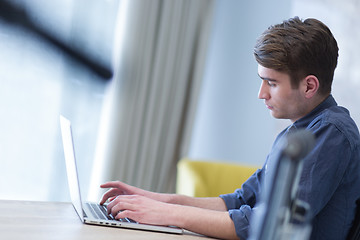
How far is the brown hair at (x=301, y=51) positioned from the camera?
55.7 inches

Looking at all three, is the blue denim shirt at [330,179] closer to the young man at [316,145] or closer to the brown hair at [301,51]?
Answer: the young man at [316,145]

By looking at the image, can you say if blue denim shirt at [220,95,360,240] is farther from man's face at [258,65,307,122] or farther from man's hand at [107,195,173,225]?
man's hand at [107,195,173,225]

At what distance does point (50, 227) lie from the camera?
4.30 feet

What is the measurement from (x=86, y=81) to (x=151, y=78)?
451 millimetres

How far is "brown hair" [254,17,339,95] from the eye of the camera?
1.41 m

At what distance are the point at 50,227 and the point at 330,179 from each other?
72cm

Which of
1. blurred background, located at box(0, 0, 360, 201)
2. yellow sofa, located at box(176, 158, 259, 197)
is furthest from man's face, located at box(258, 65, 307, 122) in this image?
yellow sofa, located at box(176, 158, 259, 197)

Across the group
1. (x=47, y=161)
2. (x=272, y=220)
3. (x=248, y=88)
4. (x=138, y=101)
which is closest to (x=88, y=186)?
(x=47, y=161)

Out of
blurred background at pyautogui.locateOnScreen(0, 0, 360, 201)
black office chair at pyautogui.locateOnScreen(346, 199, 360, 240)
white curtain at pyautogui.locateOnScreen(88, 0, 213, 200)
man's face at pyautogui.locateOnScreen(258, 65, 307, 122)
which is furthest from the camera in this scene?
white curtain at pyautogui.locateOnScreen(88, 0, 213, 200)

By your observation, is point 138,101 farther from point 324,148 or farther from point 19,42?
point 324,148

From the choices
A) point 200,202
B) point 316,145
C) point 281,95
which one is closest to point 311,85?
point 281,95

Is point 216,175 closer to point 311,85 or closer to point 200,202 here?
point 200,202

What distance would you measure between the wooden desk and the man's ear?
19.8 inches

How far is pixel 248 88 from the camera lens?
3762 millimetres
